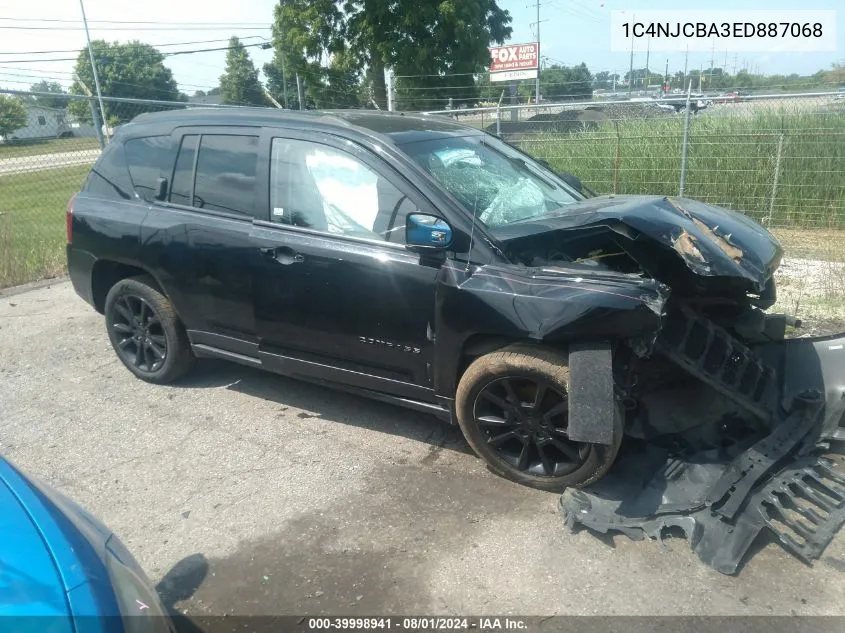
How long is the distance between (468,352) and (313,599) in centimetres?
141

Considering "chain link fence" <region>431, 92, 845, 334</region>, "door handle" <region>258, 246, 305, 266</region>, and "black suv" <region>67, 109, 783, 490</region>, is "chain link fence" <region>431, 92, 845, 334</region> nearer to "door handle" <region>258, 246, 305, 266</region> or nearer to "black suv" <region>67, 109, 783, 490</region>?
"black suv" <region>67, 109, 783, 490</region>

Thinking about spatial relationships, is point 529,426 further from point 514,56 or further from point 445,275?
point 514,56

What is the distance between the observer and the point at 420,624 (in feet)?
8.84

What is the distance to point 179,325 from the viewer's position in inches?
187

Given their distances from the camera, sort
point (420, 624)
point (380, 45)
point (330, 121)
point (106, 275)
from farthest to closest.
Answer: point (380, 45) < point (106, 275) < point (330, 121) < point (420, 624)

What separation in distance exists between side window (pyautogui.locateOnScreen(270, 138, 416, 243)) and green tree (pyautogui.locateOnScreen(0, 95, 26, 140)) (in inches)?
261

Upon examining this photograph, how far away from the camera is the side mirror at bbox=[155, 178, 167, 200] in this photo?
15.0ft

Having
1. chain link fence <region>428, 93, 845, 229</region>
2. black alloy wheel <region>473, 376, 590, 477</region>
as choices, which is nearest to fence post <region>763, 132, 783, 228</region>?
chain link fence <region>428, 93, 845, 229</region>

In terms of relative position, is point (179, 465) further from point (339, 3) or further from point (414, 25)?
point (339, 3)

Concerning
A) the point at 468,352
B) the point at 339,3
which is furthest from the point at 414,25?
the point at 468,352

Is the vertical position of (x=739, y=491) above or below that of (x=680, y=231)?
below

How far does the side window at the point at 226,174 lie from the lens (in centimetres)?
419

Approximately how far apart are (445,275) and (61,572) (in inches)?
86.0

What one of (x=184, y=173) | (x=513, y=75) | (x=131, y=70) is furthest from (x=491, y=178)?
(x=131, y=70)
